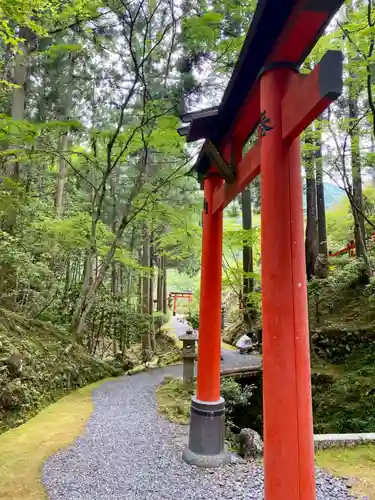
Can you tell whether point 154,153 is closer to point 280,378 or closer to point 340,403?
point 340,403

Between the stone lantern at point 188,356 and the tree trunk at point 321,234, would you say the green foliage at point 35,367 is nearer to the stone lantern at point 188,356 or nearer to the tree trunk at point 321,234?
the stone lantern at point 188,356

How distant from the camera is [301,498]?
1901mm

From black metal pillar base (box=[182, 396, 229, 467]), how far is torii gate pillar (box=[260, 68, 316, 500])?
6.03ft

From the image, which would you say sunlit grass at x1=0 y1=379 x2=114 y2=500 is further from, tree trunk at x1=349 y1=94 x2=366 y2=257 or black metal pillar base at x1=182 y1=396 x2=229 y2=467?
tree trunk at x1=349 y1=94 x2=366 y2=257

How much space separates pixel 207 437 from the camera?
373 cm

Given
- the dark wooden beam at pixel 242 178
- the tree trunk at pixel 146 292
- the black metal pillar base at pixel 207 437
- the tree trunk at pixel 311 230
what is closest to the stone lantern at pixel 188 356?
the black metal pillar base at pixel 207 437

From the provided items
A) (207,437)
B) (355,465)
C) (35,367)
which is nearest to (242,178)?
(207,437)

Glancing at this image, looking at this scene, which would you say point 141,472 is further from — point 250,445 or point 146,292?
point 146,292

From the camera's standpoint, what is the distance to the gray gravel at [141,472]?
3.07m

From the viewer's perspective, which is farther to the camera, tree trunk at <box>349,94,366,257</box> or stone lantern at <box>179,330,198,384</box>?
tree trunk at <box>349,94,366,257</box>

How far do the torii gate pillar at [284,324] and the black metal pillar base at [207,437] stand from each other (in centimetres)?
184

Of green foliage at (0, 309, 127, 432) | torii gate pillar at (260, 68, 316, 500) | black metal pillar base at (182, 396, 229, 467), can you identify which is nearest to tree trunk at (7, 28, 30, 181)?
green foliage at (0, 309, 127, 432)

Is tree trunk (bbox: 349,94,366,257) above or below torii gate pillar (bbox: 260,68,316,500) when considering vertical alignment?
above

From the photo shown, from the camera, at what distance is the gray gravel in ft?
10.1
